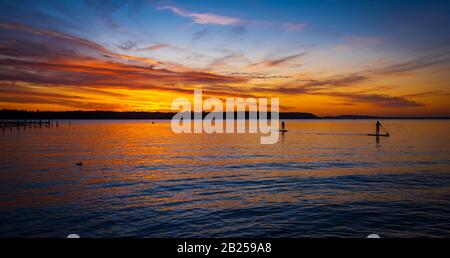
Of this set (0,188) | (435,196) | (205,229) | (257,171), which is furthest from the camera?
(257,171)

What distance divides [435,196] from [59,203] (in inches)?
932

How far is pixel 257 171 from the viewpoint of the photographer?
30.5 metres

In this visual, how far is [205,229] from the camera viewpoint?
14.2 m
